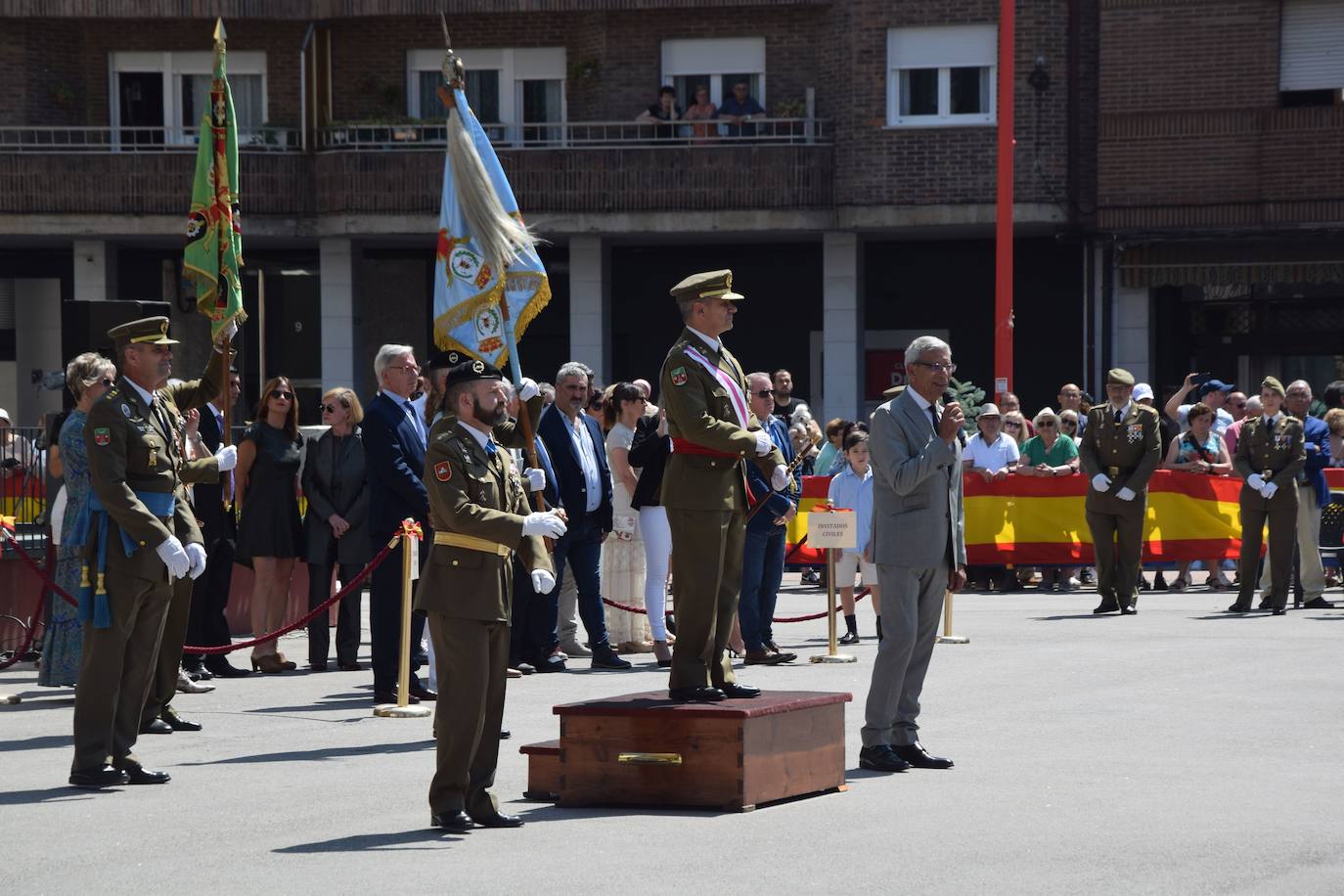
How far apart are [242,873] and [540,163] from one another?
25.1 metres

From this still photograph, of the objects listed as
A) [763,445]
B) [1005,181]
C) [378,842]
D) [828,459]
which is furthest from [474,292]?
[1005,181]

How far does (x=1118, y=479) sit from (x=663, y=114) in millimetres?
14460

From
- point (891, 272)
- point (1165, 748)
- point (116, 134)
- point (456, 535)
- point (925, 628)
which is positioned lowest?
point (1165, 748)

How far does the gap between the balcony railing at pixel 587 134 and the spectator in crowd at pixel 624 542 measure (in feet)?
54.3

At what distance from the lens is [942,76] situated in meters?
30.8

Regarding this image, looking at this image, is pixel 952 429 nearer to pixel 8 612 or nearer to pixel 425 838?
pixel 425 838

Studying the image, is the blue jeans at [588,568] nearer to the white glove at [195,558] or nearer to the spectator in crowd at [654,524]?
the spectator in crowd at [654,524]

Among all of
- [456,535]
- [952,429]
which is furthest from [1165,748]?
[456,535]

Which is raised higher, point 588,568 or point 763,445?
point 763,445

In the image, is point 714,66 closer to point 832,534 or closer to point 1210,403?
point 1210,403

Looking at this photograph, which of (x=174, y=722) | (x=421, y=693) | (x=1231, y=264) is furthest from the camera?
(x=1231, y=264)

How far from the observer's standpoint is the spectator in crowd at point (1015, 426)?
2230 centimetres

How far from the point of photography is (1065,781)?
939cm

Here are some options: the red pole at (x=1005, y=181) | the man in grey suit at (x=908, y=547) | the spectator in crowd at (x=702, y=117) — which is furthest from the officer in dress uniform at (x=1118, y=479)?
the spectator in crowd at (x=702, y=117)
